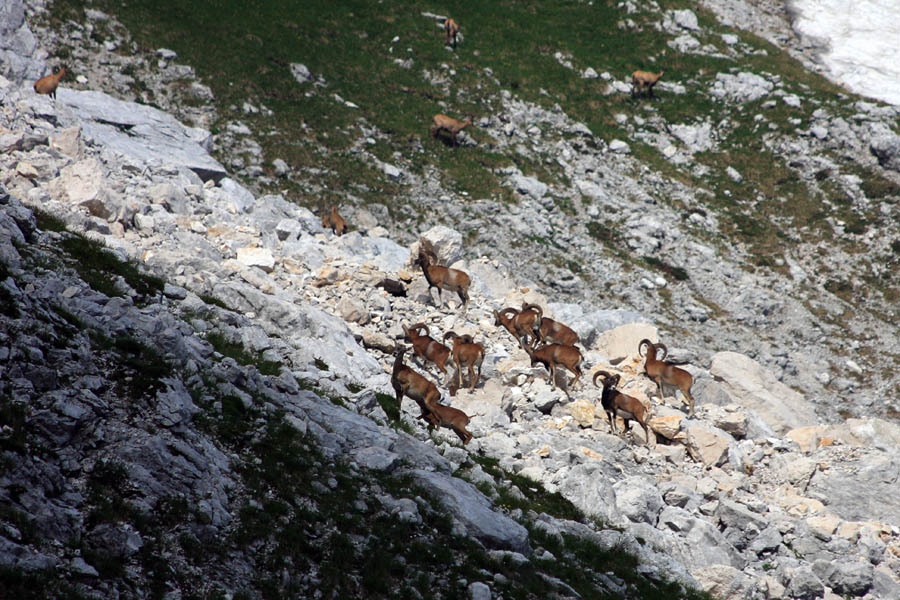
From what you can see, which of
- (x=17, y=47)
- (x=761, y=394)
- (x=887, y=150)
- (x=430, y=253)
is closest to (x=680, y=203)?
(x=887, y=150)

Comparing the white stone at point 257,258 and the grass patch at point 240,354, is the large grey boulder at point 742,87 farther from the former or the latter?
the grass patch at point 240,354

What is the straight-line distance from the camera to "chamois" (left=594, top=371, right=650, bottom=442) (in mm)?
17391

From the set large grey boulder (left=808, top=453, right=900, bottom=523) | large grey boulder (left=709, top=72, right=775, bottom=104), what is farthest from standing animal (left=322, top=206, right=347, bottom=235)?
large grey boulder (left=709, top=72, right=775, bottom=104)

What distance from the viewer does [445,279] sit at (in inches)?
882

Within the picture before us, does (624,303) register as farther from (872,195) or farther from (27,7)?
(27,7)

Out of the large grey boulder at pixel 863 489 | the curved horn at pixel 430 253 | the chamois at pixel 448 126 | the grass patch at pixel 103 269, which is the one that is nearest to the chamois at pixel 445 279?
the curved horn at pixel 430 253

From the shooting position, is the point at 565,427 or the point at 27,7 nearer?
the point at 565,427

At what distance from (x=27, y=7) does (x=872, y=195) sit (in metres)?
47.0

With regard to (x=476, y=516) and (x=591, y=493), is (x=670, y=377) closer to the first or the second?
(x=591, y=493)

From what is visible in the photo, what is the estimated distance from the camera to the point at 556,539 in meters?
11.5

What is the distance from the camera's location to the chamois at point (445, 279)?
73.4 ft

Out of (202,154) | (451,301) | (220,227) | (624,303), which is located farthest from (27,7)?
(624,303)

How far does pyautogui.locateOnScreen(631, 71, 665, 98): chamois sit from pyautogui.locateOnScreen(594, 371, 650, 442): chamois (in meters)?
32.8

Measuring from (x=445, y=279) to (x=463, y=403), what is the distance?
5597mm
